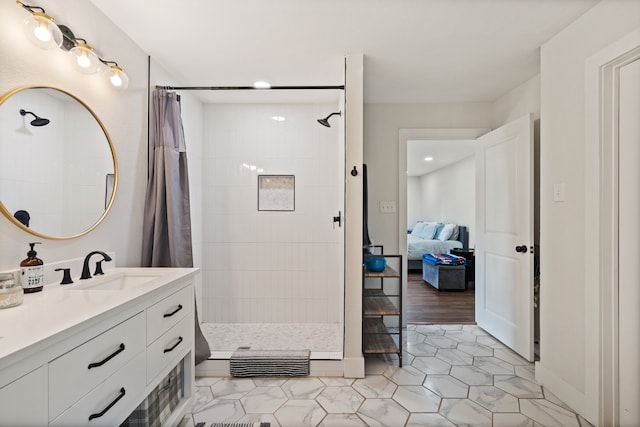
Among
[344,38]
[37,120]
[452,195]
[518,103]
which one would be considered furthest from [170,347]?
[452,195]

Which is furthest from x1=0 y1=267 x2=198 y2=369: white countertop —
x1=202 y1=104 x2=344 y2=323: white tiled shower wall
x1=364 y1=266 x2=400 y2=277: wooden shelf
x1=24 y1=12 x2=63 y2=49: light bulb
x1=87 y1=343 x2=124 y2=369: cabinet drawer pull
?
x1=202 y1=104 x2=344 y2=323: white tiled shower wall

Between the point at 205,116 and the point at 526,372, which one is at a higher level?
the point at 205,116

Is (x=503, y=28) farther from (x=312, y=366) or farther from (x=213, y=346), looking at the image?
(x=213, y=346)

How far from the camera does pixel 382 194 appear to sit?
3.15 metres

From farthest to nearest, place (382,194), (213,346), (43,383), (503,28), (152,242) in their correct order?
1. (382,194)
2. (213,346)
3. (152,242)
4. (503,28)
5. (43,383)

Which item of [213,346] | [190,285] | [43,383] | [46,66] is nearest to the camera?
[43,383]

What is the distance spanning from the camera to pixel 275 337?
2811mm

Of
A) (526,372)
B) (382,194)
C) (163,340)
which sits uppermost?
(382,194)

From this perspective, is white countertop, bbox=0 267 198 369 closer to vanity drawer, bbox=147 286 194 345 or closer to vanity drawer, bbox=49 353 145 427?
vanity drawer, bbox=147 286 194 345

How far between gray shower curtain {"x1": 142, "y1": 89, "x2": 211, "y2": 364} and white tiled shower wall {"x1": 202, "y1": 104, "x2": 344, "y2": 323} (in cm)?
97

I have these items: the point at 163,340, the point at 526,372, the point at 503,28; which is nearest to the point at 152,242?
the point at 163,340

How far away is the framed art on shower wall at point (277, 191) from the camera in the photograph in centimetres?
318

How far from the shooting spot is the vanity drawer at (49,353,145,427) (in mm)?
916

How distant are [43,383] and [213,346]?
191 cm
